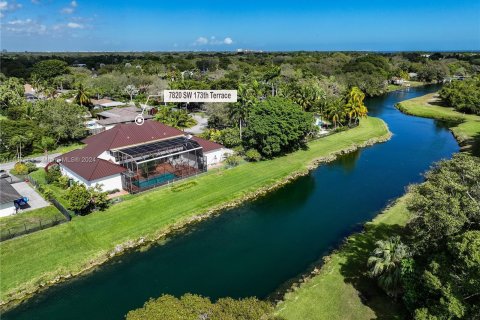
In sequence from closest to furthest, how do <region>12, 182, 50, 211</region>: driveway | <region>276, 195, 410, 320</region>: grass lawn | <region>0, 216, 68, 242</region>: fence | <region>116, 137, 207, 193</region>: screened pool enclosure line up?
<region>276, 195, 410, 320</region>: grass lawn < <region>0, 216, 68, 242</region>: fence < <region>12, 182, 50, 211</region>: driveway < <region>116, 137, 207, 193</region>: screened pool enclosure

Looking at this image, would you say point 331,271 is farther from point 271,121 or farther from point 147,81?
point 147,81

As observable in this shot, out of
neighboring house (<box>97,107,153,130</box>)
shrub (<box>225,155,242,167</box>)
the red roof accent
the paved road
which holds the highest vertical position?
neighboring house (<box>97,107,153,130</box>)

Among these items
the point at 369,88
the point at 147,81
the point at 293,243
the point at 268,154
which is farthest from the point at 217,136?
the point at 369,88

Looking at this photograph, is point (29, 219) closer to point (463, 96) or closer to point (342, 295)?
point (342, 295)

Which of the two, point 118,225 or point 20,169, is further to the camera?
point 20,169

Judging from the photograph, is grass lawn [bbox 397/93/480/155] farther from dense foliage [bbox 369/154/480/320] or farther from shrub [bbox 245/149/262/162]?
dense foliage [bbox 369/154/480/320]

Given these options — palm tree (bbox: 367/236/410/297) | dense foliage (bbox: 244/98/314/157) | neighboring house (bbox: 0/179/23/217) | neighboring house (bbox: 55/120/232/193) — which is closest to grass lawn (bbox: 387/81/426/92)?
dense foliage (bbox: 244/98/314/157)

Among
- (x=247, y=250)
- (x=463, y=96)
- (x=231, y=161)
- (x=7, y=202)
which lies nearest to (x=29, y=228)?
(x=7, y=202)
